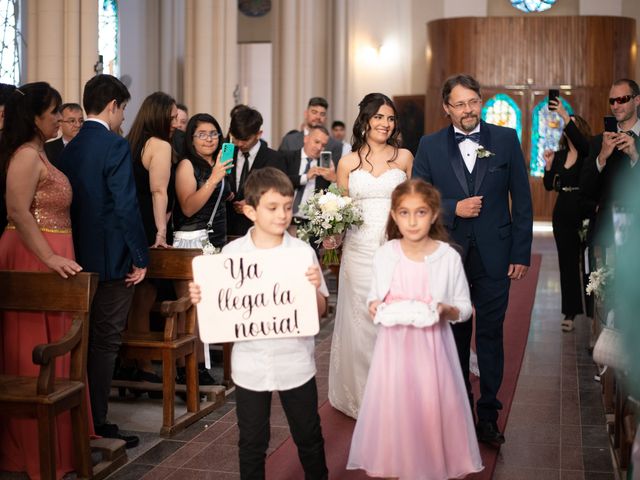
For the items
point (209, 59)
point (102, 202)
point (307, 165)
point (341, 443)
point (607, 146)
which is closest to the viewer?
point (102, 202)

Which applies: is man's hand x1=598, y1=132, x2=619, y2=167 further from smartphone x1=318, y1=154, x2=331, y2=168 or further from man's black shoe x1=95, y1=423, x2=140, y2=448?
man's black shoe x1=95, y1=423, x2=140, y2=448

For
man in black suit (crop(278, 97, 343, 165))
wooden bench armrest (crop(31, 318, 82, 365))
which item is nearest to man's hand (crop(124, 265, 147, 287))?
wooden bench armrest (crop(31, 318, 82, 365))

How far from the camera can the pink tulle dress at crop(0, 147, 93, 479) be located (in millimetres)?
5070

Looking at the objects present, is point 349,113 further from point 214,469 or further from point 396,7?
point 214,469

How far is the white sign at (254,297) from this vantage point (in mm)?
4137

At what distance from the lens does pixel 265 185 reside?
13.6 feet

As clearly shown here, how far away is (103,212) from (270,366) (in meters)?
1.72

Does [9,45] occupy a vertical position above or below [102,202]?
above

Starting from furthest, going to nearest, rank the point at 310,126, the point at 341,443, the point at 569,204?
the point at 310,126 → the point at 569,204 → the point at 341,443

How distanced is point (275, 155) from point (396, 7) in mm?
19658

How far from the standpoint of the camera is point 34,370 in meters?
5.16

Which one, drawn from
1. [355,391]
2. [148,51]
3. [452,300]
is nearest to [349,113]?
[148,51]

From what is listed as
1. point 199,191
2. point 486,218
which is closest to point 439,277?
point 486,218

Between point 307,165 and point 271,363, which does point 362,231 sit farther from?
point 307,165
